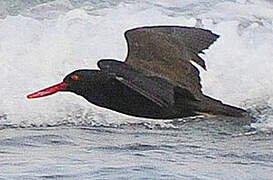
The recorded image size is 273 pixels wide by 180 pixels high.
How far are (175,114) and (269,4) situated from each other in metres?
0.43

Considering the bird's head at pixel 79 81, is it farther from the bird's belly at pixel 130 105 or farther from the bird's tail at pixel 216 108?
the bird's tail at pixel 216 108

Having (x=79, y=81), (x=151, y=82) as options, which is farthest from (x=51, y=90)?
(x=151, y=82)

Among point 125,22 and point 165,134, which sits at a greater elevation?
point 125,22

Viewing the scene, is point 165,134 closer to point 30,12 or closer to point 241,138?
point 241,138

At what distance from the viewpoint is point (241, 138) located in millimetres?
1171

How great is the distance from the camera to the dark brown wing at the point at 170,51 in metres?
1.19

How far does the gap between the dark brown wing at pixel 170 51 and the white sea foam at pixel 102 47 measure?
0.08 feet

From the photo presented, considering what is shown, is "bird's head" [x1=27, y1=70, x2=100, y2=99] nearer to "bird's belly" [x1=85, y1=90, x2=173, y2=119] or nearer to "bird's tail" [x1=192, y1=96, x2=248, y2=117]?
"bird's belly" [x1=85, y1=90, x2=173, y2=119]

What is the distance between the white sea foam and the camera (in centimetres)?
120

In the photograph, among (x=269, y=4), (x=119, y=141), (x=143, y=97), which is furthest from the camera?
(x=269, y=4)

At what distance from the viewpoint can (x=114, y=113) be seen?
116cm

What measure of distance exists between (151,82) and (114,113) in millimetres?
102

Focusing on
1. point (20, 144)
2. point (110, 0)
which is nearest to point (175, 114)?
point (20, 144)

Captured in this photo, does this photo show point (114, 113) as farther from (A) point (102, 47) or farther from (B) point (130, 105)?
(A) point (102, 47)
